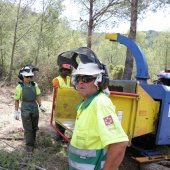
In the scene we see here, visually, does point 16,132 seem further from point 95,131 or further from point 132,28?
point 132,28

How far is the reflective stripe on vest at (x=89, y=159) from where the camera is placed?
1617 millimetres

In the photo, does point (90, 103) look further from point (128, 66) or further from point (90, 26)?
point (90, 26)

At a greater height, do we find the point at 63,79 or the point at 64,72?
the point at 64,72

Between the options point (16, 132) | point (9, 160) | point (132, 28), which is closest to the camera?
point (9, 160)

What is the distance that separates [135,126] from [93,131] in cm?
223

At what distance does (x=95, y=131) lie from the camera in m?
1.57

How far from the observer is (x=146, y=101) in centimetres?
374

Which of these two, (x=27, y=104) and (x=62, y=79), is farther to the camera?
(x=62, y=79)

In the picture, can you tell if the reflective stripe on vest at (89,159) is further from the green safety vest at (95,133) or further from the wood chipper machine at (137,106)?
the wood chipper machine at (137,106)

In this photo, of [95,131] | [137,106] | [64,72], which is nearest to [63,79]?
[64,72]

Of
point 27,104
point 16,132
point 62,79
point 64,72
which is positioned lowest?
point 16,132

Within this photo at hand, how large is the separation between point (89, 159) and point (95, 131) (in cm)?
22

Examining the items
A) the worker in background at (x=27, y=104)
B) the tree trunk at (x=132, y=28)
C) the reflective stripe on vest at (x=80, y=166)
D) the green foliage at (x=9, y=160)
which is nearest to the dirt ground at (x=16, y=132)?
the worker in background at (x=27, y=104)

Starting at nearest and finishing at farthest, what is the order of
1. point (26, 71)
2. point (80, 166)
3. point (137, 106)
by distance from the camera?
point (80, 166) < point (137, 106) < point (26, 71)
